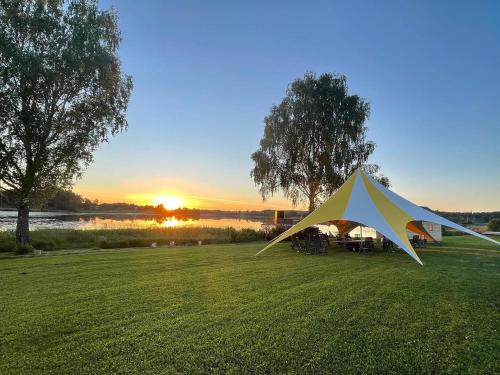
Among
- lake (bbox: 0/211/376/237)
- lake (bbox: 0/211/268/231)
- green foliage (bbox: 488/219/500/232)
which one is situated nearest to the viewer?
lake (bbox: 0/211/376/237)

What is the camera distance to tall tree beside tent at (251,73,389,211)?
1895 cm

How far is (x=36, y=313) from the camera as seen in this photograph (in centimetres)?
406

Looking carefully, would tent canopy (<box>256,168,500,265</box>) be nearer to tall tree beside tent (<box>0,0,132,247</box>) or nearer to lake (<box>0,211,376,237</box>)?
lake (<box>0,211,376,237</box>)

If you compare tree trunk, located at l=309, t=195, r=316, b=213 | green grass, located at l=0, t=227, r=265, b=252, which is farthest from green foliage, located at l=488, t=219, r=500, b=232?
green grass, located at l=0, t=227, r=265, b=252

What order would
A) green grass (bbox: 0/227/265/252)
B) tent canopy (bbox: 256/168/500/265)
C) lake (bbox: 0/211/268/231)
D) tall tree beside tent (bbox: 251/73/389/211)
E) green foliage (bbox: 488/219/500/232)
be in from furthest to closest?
green foliage (bbox: 488/219/500/232)
lake (bbox: 0/211/268/231)
tall tree beside tent (bbox: 251/73/389/211)
green grass (bbox: 0/227/265/252)
tent canopy (bbox: 256/168/500/265)

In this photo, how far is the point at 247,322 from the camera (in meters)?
3.74

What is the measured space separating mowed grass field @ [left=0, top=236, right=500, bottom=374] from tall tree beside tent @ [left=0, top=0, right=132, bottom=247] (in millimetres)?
6250

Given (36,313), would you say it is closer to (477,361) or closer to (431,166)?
(477,361)

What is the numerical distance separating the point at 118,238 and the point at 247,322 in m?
12.4

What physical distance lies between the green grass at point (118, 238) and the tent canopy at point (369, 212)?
6.36 m

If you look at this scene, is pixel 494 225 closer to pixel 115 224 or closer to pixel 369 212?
pixel 369 212

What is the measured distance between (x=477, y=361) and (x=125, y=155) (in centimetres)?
1560

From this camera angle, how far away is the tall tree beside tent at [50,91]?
11.1 m

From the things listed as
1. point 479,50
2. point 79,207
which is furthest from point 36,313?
point 79,207
